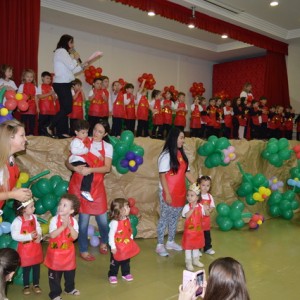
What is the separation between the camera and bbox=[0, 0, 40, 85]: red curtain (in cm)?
494

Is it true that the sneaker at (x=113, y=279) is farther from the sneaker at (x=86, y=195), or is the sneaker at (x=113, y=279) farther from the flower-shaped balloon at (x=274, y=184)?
the flower-shaped balloon at (x=274, y=184)

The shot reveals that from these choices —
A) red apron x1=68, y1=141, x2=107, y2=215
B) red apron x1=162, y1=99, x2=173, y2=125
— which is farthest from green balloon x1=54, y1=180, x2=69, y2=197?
red apron x1=162, y1=99, x2=173, y2=125

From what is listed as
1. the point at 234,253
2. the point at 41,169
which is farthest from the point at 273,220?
the point at 41,169

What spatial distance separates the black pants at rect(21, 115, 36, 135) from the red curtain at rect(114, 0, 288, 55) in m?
2.50

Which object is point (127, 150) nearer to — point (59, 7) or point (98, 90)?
point (98, 90)

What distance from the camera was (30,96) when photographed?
5.24 m

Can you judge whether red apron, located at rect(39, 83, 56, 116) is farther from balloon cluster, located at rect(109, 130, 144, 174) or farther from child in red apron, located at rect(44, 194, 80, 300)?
child in red apron, located at rect(44, 194, 80, 300)

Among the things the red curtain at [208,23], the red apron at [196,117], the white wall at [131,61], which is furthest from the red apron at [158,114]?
the white wall at [131,61]

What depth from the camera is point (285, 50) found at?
9.82m

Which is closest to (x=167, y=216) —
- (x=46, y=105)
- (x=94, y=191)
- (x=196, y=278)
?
(x=94, y=191)

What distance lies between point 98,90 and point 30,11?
188 centimetres

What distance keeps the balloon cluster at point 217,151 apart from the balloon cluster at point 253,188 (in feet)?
1.57

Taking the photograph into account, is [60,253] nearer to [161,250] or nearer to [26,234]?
[26,234]

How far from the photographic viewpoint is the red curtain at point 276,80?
31.6 feet
